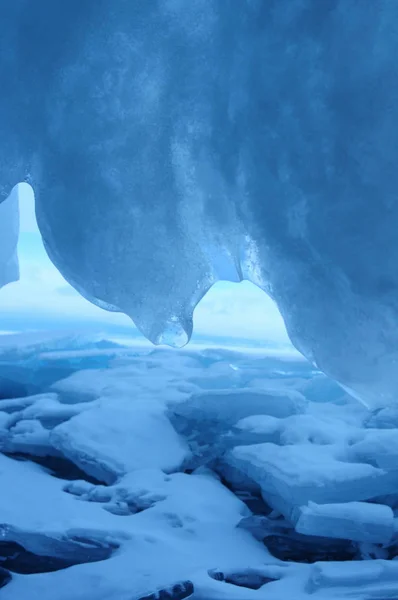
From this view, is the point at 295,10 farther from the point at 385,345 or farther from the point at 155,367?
the point at 155,367

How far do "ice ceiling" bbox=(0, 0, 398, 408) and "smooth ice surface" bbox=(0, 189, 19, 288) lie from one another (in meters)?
1.71

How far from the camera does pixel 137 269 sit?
262 centimetres

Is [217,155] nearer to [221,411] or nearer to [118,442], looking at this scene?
[118,442]

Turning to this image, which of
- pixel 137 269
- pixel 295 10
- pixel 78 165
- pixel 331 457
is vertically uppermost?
pixel 295 10

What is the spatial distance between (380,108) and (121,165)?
117 centimetres

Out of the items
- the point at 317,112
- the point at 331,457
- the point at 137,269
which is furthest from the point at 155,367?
the point at 317,112

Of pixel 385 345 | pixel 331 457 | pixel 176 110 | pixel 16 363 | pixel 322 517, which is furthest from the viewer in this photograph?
pixel 16 363

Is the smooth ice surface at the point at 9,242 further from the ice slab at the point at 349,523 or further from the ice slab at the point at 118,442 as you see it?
the ice slab at the point at 349,523

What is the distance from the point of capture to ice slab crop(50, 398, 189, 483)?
14.8 feet

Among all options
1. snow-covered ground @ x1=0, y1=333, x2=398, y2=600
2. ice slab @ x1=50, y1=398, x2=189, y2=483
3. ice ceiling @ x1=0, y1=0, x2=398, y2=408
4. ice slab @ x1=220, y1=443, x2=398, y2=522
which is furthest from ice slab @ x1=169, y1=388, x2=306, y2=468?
ice ceiling @ x1=0, y1=0, x2=398, y2=408

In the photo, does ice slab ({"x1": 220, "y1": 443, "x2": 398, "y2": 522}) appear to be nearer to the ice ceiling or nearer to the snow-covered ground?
the snow-covered ground

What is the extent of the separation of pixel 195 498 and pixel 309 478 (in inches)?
36.0

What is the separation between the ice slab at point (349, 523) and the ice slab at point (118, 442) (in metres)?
1.57

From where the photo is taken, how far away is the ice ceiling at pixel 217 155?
212 centimetres
